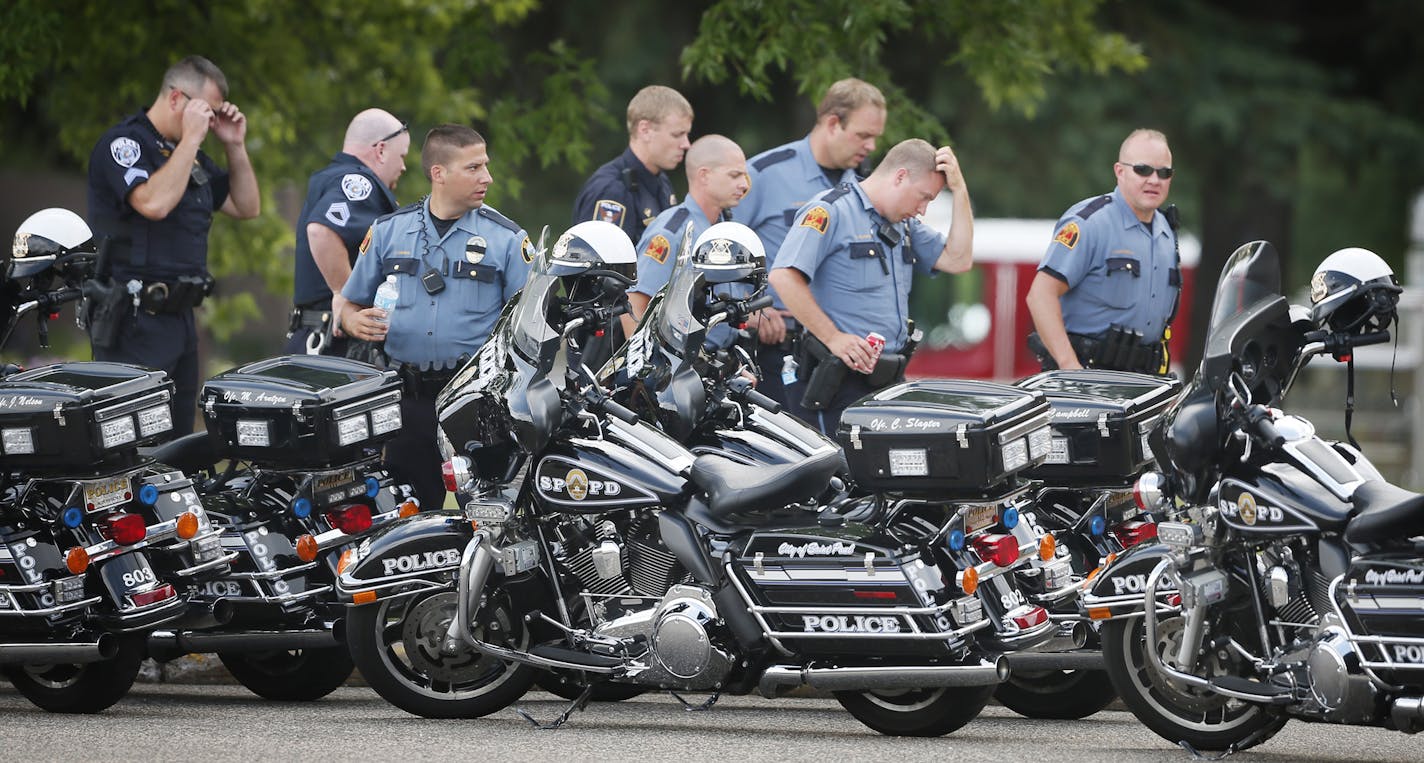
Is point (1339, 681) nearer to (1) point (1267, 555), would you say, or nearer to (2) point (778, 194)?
(1) point (1267, 555)

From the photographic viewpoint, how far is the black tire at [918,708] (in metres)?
6.93

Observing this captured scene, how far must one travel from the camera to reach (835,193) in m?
8.68

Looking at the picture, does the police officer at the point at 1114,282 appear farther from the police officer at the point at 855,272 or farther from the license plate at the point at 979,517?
the license plate at the point at 979,517

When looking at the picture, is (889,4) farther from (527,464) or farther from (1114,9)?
(1114,9)

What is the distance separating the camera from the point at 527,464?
741 cm

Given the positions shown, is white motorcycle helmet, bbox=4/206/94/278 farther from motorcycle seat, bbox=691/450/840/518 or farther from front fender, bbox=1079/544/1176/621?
front fender, bbox=1079/544/1176/621

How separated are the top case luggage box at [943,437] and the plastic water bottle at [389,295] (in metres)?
2.09

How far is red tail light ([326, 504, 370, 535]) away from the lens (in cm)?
820

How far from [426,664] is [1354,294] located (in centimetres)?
320

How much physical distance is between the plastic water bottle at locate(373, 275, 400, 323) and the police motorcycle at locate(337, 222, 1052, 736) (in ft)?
2.96

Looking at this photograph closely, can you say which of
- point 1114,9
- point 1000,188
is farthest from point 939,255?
point 1000,188

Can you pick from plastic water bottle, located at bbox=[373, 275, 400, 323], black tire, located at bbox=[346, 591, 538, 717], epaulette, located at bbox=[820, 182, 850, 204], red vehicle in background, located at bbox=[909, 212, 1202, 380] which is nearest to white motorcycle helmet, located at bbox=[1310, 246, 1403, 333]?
epaulette, located at bbox=[820, 182, 850, 204]

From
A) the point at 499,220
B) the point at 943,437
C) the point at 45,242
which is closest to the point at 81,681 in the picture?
the point at 45,242

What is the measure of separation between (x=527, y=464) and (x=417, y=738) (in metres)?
0.97
